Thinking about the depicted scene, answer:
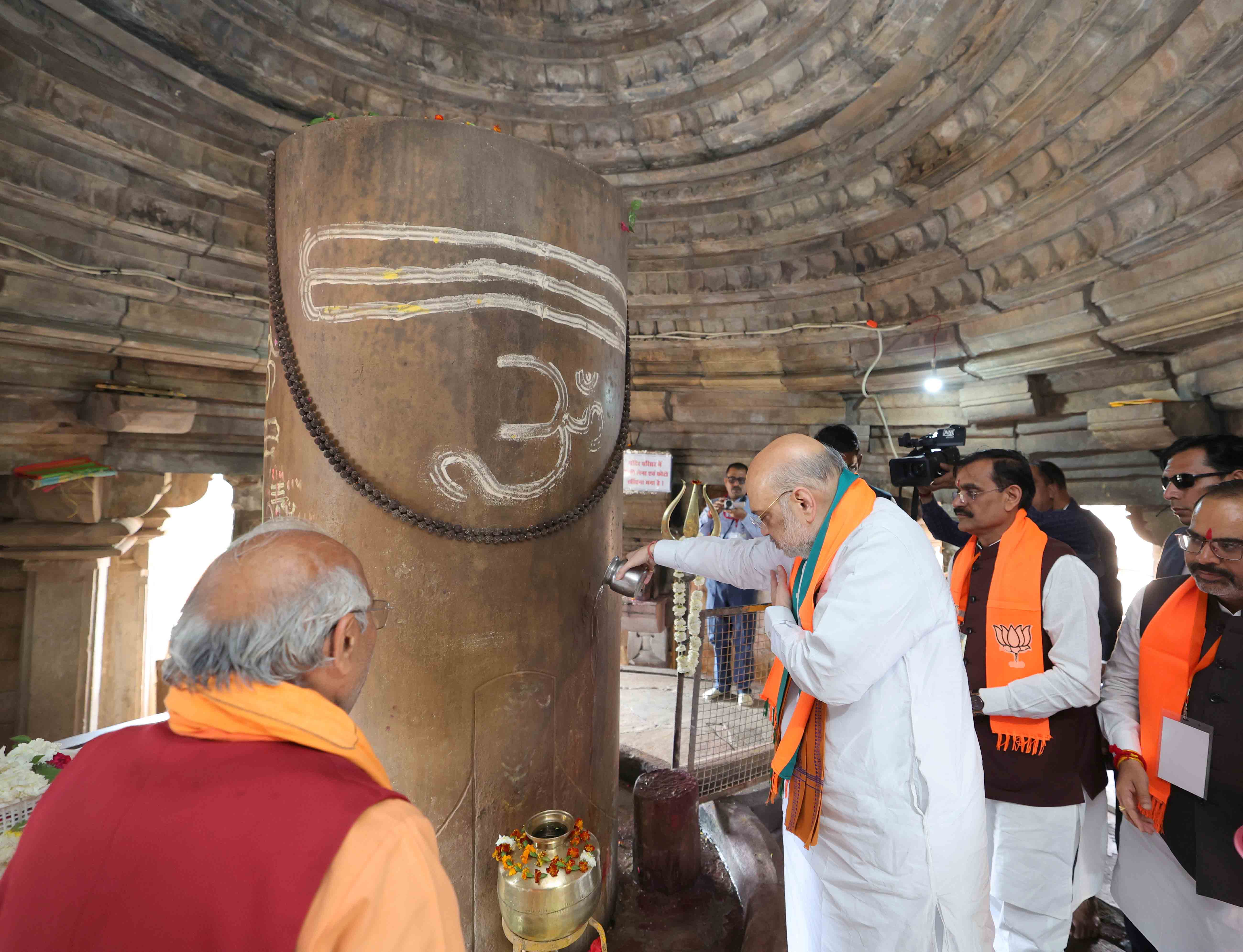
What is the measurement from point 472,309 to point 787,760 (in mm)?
1577

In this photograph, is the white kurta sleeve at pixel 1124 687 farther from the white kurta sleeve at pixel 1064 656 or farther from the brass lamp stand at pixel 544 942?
the brass lamp stand at pixel 544 942

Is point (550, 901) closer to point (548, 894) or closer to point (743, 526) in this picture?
point (548, 894)

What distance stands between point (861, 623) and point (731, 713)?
3362 millimetres

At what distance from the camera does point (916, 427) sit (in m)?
5.39

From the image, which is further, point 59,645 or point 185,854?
point 59,645

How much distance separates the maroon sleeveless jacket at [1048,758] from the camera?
7.00ft

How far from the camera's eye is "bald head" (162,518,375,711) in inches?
32.7

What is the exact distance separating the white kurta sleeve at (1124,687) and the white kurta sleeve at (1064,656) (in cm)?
6

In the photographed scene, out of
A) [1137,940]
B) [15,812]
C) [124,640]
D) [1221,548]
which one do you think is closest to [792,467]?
[1221,548]

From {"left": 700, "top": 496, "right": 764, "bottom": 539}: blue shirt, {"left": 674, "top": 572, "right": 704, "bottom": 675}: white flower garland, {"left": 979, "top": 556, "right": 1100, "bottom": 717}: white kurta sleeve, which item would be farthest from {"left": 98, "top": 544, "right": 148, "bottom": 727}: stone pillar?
{"left": 979, "top": 556, "right": 1100, "bottom": 717}: white kurta sleeve

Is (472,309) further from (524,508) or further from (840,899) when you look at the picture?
(840,899)

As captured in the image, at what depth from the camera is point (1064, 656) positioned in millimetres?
2064

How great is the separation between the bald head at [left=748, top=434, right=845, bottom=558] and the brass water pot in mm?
1014

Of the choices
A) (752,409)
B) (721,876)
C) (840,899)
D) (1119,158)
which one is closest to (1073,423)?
(1119,158)
